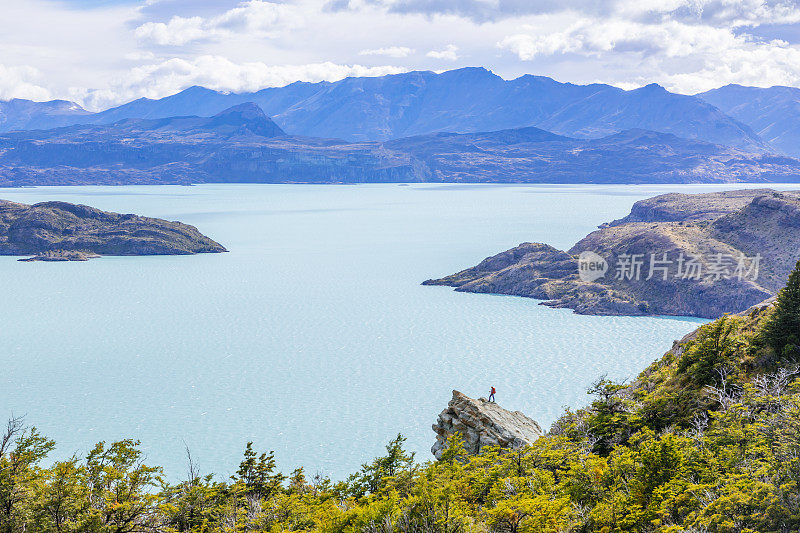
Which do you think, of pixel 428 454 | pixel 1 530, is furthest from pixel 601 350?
pixel 1 530

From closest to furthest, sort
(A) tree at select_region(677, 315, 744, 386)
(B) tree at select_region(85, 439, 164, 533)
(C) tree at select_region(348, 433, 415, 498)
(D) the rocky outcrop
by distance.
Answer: (B) tree at select_region(85, 439, 164, 533) < (C) tree at select_region(348, 433, 415, 498) < (A) tree at select_region(677, 315, 744, 386) < (D) the rocky outcrop

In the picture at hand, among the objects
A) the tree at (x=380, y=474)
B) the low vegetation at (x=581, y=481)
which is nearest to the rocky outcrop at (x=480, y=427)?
the low vegetation at (x=581, y=481)

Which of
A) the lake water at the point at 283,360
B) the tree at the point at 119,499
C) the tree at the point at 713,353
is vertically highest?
the tree at the point at 713,353

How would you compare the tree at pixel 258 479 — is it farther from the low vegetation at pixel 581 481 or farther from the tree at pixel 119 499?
the tree at pixel 119 499

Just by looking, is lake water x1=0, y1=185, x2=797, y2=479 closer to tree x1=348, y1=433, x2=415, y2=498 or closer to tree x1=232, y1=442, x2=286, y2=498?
tree x1=232, y1=442, x2=286, y2=498

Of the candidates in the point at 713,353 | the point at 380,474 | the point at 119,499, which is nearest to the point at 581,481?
the point at 380,474

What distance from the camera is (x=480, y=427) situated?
1635 inches

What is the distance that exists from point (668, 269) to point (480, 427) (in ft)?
362

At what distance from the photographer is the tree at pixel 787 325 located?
35250 mm

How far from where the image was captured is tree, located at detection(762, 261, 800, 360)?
116ft

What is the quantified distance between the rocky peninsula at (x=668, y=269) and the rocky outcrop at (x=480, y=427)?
298ft

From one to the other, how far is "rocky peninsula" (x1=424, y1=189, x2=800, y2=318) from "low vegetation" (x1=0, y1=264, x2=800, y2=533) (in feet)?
311

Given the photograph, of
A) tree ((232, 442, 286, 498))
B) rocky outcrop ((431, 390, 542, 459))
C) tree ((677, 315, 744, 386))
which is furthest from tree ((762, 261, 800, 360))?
tree ((232, 442, 286, 498))

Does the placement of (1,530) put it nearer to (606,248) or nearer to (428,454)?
(428,454)
